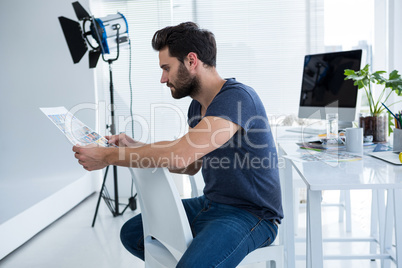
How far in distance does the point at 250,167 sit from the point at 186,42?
502 mm

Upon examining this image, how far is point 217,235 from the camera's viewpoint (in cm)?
123

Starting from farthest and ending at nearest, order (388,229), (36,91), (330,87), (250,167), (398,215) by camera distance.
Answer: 1. (36,91)
2. (330,87)
3. (388,229)
4. (398,215)
5. (250,167)

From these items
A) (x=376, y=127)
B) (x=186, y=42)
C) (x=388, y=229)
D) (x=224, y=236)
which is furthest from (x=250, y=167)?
(x=388, y=229)

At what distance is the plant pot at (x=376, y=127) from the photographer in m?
1.89

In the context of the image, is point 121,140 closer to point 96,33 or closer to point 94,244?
point 94,244

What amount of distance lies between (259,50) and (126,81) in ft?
4.15

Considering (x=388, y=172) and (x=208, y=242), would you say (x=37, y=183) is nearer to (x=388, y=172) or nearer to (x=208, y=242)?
(x=208, y=242)

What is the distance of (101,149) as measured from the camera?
1.32 m

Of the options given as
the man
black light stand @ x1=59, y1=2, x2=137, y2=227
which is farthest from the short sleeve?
black light stand @ x1=59, y1=2, x2=137, y2=227

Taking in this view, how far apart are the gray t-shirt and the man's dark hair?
144mm

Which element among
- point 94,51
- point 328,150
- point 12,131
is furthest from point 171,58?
point 12,131

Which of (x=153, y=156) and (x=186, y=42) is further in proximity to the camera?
(x=186, y=42)

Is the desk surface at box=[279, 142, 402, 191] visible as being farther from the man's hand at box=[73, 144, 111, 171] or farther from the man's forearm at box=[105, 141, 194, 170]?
the man's hand at box=[73, 144, 111, 171]

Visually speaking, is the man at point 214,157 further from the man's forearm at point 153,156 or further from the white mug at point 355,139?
the white mug at point 355,139
